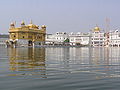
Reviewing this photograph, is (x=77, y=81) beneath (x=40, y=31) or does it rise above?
beneath

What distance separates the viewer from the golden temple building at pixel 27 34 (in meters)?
74.9

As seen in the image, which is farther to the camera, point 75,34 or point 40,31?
point 75,34

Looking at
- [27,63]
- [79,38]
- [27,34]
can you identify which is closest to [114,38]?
[79,38]

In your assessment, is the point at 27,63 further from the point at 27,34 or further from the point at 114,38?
the point at 114,38

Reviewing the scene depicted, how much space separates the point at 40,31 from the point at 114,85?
2961 inches

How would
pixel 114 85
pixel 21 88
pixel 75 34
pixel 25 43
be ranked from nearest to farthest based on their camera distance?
pixel 21 88, pixel 114 85, pixel 25 43, pixel 75 34

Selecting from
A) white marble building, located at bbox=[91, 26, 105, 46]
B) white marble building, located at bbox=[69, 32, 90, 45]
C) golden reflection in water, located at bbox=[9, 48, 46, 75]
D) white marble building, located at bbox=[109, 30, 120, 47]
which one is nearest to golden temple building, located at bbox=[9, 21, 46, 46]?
white marble building, located at bbox=[69, 32, 90, 45]

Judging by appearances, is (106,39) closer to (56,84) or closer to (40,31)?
(40,31)

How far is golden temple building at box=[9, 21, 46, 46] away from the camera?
74938 mm

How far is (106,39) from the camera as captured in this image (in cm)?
11438

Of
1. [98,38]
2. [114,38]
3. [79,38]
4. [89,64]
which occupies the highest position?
[79,38]

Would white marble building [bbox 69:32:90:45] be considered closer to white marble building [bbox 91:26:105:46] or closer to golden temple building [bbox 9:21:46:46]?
white marble building [bbox 91:26:105:46]

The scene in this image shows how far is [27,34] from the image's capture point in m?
75.9

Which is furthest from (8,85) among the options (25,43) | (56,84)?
(25,43)
